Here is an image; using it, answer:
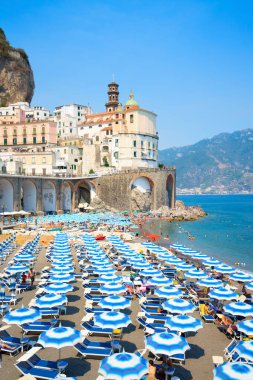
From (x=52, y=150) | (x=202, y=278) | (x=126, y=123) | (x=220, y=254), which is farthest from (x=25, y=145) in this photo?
(x=202, y=278)

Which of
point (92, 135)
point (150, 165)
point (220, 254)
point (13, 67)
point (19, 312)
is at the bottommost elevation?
point (220, 254)

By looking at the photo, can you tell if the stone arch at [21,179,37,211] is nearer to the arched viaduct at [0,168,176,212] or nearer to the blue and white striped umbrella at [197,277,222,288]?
the arched viaduct at [0,168,176,212]

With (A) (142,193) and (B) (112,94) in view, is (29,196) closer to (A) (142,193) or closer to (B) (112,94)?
(A) (142,193)

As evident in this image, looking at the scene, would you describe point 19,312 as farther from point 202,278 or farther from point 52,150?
point 52,150

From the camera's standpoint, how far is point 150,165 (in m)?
86.7

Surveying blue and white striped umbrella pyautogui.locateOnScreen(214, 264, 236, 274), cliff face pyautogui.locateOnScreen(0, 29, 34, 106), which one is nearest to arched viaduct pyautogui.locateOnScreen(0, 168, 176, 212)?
cliff face pyautogui.locateOnScreen(0, 29, 34, 106)

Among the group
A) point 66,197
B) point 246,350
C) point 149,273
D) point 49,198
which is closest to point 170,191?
point 66,197

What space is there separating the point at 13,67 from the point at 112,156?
133 ft

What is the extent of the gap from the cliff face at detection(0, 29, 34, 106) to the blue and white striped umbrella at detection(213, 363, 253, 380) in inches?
3973

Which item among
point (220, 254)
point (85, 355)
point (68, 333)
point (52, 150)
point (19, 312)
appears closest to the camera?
point (68, 333)

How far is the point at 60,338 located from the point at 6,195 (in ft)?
180

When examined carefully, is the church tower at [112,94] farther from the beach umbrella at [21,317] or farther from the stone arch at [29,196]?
the beach umbrella at [21,317]

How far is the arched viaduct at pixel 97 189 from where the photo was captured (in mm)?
70625

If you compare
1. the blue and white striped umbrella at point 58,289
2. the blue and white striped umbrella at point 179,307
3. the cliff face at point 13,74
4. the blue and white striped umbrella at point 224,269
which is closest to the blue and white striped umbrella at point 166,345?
the blue and white striped umbrella at point 179,307
